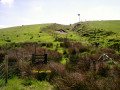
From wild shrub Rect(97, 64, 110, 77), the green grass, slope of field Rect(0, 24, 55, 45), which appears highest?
slope of field Rect(0, 24, 55, 45)

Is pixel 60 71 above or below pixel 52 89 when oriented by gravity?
above

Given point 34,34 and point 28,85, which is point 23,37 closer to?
point 34,34

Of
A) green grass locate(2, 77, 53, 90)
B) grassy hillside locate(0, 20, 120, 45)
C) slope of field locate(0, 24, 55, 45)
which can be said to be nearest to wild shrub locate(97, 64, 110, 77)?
green grass locate(2, 77, 53, 90)

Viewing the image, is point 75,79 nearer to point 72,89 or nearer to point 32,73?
point 72,89

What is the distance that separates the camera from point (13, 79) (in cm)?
753

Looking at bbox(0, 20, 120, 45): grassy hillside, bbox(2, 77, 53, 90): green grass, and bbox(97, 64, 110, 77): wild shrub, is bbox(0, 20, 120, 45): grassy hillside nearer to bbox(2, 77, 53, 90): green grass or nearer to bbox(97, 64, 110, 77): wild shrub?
bbox(2, 77, 53, 90): green grass

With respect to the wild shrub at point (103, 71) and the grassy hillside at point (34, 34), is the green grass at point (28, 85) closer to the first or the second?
the wild shrub at point (103, 71)

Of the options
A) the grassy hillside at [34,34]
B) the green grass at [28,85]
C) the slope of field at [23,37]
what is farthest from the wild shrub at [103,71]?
the slope of field at [23,37]

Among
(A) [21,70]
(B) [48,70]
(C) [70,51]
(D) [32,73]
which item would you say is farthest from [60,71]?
(C) [70,51]

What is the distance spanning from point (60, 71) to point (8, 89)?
336 centimetres

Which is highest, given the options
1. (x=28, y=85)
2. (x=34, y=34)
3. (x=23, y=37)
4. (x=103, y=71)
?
(x=34, y=34)

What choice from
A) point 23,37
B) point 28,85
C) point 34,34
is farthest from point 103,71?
point 34,34

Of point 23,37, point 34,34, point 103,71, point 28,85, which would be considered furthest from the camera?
point 34,34

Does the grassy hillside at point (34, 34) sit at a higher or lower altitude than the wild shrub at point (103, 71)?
higher
